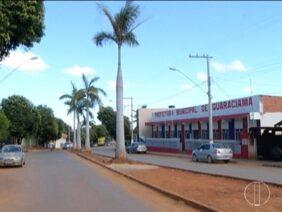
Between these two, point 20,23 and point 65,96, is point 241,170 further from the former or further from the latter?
point 65,96

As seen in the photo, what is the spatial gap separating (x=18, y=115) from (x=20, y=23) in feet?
269

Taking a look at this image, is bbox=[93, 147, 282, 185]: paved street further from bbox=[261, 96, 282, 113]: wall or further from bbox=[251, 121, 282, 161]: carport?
bbox=[261, 96, 282, 113]: wall

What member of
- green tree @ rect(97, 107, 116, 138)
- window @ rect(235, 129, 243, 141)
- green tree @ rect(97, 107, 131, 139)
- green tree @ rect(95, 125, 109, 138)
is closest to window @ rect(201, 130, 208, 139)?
window @ rect(235, 129, 243, 141)

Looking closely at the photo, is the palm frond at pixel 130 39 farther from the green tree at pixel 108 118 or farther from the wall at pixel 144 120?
the green tree at pixel 108 118

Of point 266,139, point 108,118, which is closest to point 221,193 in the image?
point 266,139

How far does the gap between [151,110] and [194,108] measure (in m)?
27.0

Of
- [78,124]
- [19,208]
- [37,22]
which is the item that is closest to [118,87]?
Result: [37,22]

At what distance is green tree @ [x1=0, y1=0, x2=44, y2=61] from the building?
102ft

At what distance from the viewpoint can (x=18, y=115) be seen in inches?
3907

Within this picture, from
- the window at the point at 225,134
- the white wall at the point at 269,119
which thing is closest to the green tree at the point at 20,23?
the white wall at the point at 269,119

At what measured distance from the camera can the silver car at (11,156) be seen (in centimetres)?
3706

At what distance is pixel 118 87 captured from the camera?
141 ft

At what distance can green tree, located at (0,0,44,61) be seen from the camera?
17422mm

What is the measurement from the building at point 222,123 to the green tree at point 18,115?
21.1 meters
